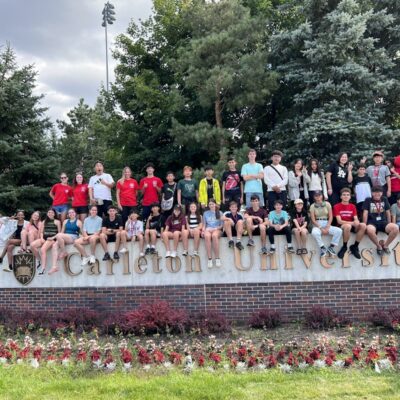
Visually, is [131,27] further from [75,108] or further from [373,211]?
[75,108]

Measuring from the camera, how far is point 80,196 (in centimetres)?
1084

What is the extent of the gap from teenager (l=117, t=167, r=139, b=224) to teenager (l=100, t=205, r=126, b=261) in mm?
307

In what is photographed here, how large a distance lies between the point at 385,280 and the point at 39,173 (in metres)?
13.9

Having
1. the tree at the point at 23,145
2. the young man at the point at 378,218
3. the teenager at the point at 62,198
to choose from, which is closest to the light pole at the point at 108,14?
the tree at the point at 23,145

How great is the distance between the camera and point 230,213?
9.49 m

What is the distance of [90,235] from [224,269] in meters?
2.86

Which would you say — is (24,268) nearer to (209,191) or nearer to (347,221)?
(209,191)

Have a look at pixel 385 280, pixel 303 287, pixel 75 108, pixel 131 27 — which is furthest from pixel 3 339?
pixel 75 108

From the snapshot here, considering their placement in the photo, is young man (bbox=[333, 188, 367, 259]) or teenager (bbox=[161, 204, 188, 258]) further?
teenager (bbox=[161, 204, 188, 258])

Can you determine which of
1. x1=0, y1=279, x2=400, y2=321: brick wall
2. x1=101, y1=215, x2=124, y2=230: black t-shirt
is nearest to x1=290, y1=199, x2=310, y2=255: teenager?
x1=0, y1=279, x2=400, y2=321: brick wall

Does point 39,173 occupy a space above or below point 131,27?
below

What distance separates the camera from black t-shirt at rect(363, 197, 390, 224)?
909 centimetres

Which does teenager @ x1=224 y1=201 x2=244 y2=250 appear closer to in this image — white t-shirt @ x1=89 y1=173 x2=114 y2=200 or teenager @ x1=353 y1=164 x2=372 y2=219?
teenager @ x1=353 y1=164 x2=372 y2=219

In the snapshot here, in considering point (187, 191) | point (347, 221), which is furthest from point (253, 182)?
point (347, 221)
